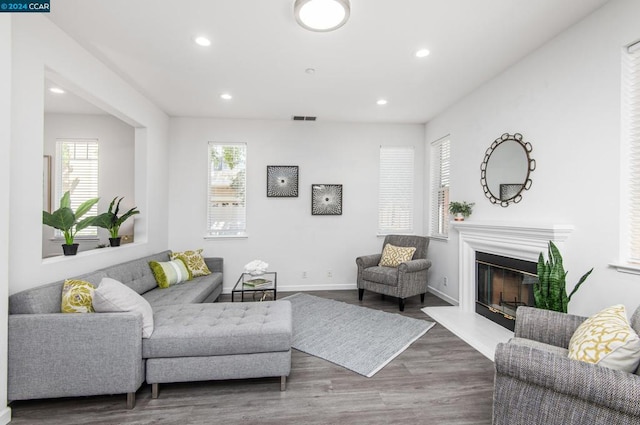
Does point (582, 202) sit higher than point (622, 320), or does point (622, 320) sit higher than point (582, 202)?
point (582, 202)

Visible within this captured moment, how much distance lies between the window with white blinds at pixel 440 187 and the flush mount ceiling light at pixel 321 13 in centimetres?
291

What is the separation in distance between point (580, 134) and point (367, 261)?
2760 mm

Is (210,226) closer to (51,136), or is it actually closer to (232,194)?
(232,194)

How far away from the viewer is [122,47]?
2637 millimetres

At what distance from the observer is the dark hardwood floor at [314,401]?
181 centimetres

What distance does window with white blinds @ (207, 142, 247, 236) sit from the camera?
4.68 m

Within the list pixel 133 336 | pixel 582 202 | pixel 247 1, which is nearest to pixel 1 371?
pixel 133 336

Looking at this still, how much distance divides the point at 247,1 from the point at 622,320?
120 inches

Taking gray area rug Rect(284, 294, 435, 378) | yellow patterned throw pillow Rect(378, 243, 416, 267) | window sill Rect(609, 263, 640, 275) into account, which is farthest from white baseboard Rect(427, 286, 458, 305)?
window sill Rect(609, 263, 640, 275)

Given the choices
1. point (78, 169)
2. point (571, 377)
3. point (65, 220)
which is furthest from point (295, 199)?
point (571, 377)

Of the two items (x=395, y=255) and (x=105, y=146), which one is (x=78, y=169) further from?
(x=395, y=255)

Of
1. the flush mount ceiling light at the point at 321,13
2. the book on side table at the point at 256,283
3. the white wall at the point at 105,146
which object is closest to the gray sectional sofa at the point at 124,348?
the book on side table at the point at 256,283

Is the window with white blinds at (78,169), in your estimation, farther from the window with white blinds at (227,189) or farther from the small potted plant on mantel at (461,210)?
the small potted plant on mantel at (461,210)

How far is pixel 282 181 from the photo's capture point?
475cm
